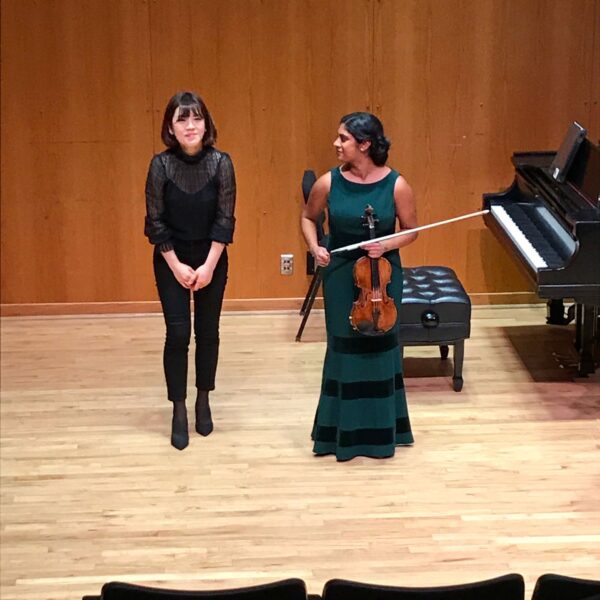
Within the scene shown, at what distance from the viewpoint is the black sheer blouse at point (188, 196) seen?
4898 millimetres

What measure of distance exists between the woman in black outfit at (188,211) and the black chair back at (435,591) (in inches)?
93.4

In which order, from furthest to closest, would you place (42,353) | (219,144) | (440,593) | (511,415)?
(219,144)
(42,353)
(511,415)
(440,593)

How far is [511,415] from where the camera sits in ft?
18.0

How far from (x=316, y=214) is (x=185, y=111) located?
0.68 m

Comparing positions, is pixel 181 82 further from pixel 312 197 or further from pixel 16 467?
pixel 16 467

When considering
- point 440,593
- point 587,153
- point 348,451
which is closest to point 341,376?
point 348,451

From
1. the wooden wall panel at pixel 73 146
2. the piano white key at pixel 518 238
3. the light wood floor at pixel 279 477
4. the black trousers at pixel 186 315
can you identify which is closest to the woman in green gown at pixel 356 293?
the light wood floor at pixel 279 477

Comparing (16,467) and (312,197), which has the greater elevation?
(312,197)

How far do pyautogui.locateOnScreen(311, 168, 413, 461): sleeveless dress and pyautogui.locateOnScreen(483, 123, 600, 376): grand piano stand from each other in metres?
0.83

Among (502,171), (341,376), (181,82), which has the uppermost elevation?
(181,82)

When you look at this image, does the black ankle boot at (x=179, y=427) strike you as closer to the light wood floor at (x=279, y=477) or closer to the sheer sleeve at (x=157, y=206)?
the light wood floor at (x=279, y=477)

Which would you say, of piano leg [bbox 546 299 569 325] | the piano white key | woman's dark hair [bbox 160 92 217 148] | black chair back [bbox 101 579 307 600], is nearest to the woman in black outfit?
woman's dark hair [bbox 160 92 217 148]

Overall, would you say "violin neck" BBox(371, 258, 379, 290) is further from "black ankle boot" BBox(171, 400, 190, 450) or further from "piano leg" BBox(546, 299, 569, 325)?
Answer: "piano leg" BBox(546, 299, 569, 325)

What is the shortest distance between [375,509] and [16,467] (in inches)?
61.5
